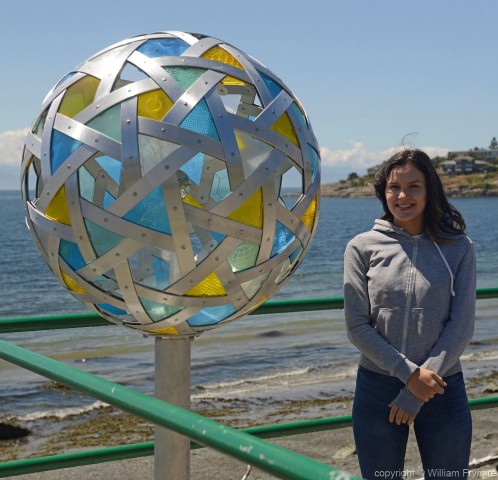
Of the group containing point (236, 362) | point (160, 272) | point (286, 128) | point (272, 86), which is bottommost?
point (236, 362)

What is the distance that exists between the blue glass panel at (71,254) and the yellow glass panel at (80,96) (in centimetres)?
33

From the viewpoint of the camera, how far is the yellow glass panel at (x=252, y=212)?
220cm

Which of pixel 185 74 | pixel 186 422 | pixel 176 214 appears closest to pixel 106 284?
pixel 176 214

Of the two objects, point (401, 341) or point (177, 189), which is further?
point (401, 341)

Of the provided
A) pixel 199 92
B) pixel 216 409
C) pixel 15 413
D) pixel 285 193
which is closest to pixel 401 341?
pixel 285 193

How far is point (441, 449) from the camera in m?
2.91

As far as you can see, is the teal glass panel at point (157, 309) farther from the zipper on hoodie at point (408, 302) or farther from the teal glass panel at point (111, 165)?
the zipper on hoodie at point (408, 302)

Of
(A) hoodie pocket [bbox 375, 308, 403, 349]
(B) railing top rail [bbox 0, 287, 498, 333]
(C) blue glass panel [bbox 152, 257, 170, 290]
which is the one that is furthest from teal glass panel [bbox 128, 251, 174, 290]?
(A) hoodie pocket [bbox 375, 308, 403, 349]

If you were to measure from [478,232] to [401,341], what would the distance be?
75.0m

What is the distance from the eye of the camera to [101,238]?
222 cm

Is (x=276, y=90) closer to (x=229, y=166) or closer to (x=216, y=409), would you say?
(x=229, y=166)

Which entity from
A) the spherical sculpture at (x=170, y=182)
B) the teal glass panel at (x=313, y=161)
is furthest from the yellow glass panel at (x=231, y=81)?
the teal glass panel at (x=313, y=161)

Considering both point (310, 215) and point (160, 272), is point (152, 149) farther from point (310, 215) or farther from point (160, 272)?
point (310, 215)

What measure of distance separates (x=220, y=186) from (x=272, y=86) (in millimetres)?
302
